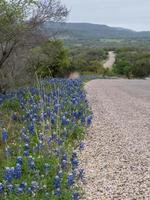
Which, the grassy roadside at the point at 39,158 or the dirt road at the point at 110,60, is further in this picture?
the dirt road at the point at 110,60

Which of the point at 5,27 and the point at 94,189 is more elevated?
the point at 5,27

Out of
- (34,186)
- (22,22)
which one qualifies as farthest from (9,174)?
(22,22)

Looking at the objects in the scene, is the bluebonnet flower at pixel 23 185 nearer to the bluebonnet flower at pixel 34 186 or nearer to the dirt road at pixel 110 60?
the bluebonnet flower at pixel 34 186

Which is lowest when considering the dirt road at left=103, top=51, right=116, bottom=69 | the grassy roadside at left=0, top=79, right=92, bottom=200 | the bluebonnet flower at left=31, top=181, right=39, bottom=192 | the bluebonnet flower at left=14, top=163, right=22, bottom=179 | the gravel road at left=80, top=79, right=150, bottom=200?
the dirt road at left=103, top=51, right=116, bottom=69

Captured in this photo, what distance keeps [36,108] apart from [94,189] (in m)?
4.91

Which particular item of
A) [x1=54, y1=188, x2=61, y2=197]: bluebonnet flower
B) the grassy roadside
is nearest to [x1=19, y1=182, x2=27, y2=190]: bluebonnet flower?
the grassy roadside

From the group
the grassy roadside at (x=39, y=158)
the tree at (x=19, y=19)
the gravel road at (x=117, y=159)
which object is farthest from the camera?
the tree at (x=19, y=19)

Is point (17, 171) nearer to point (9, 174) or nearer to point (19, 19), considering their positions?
Answer: point (9, 174)

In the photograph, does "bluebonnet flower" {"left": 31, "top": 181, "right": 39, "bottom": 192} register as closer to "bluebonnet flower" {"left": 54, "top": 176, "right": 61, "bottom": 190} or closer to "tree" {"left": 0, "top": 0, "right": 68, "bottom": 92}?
"bluebonnet flower" {"left": 54, "top": 176, "right": 61, "bottom": 190}

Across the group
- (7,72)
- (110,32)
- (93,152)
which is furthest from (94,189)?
(110,32)

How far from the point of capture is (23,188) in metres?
6.36

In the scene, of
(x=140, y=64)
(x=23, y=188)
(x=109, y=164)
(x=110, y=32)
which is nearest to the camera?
(x=23, y=188)

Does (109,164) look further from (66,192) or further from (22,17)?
(22,17)

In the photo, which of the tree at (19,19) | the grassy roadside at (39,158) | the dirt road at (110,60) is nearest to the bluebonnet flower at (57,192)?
the grassy roadside at (39,158)
